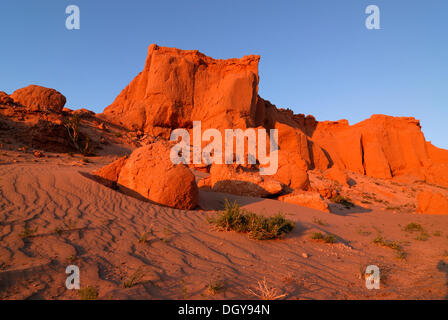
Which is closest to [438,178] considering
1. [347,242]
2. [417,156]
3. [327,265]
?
[417,156]

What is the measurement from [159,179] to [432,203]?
10.5 meters

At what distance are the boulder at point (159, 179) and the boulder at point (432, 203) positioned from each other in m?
9.49

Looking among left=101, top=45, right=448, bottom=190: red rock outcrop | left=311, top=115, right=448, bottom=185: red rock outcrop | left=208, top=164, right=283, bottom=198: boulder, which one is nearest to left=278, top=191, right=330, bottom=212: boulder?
left=208, top=164, right=283, bottom=198: boulder

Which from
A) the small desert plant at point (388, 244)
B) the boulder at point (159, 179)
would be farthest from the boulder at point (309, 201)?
the boulder at point (159, 179)

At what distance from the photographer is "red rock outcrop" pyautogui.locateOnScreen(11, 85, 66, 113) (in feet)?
54.2

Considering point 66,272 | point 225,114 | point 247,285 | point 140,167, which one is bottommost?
point 247,285

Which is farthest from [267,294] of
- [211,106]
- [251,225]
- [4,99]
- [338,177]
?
[211,106]

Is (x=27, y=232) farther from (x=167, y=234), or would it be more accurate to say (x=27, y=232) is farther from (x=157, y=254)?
(x=167, y=234)

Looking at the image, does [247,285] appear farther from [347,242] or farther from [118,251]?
[347,242]

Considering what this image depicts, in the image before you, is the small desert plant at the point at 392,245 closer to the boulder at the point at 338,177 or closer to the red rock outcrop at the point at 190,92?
the boulder at the point at 338,177

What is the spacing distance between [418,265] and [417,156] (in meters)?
31.8

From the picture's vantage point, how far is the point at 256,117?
24.0 metres

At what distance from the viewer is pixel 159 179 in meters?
6.29

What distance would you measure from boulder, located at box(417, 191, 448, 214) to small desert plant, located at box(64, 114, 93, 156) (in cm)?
1650
